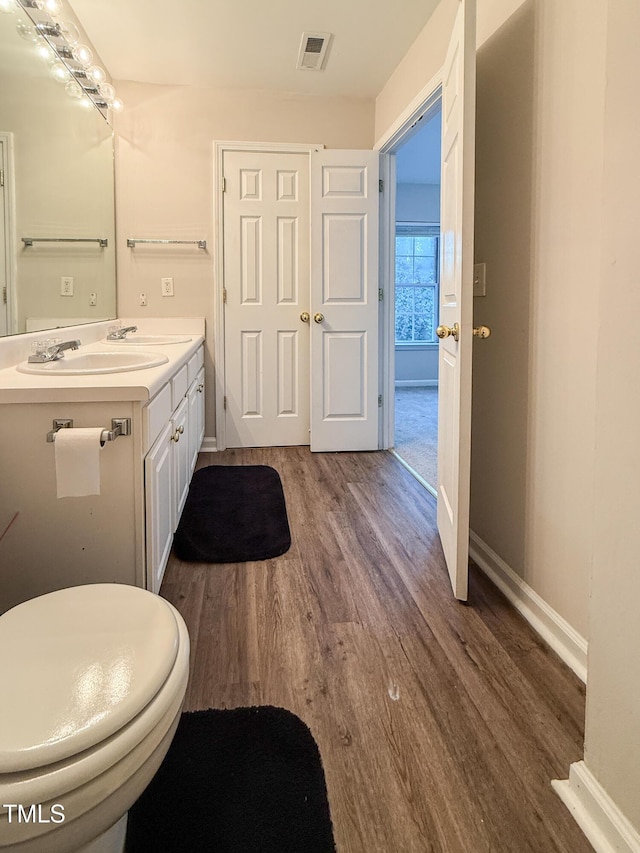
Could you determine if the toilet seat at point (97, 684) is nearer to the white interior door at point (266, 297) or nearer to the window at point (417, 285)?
the white interior door at point (266, 297)

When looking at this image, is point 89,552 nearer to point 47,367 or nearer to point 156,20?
point 47,367

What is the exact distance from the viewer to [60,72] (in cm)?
263

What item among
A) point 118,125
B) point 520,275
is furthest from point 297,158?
point 520,275

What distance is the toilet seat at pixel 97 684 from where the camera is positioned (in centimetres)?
74

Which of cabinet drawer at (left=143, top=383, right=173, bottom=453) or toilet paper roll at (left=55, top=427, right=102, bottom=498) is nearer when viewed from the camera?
toilet paper roll at (left=55, top=427, right=102, bottom=498)

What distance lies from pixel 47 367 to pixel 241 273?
227 centimetres

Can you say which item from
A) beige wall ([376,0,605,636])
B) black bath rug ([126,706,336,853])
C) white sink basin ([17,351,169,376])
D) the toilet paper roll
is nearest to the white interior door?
white sink basin ([17,351,169,376])

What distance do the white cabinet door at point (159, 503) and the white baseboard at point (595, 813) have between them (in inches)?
45.5

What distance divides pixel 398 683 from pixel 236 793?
0.54m

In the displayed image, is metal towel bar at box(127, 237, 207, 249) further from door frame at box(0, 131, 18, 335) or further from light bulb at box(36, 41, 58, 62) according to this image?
door frame at box(0, 131, 18, 335)

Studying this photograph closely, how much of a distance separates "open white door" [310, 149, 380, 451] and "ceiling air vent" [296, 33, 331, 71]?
497mm

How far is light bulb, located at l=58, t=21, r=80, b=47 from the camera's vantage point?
2.59 meters

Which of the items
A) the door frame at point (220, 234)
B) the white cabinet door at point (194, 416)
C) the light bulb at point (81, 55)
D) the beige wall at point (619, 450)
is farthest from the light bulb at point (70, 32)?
the beige wall at point (619, 450)

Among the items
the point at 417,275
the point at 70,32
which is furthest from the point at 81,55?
the point at 417,275
